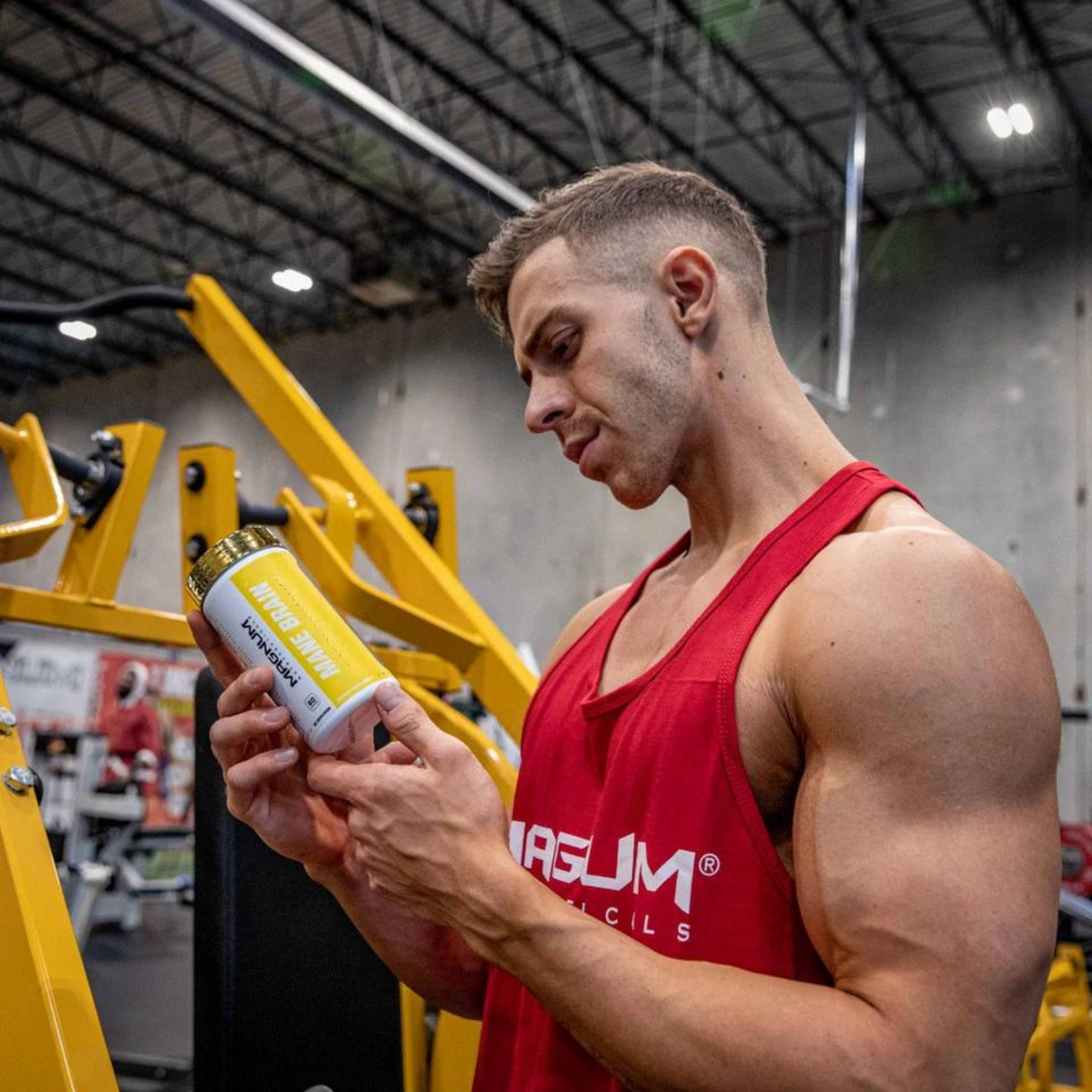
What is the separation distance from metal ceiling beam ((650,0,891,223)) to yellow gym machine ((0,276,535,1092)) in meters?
7.26

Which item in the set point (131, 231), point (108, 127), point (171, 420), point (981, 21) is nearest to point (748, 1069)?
point (981, 21)

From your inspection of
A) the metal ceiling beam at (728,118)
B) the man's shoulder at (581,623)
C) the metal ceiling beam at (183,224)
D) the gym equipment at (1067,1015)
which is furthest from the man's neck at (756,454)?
the metal ceiling beam at (183,224)

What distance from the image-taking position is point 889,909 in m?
0.88

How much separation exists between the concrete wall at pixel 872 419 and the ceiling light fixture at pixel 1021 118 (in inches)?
61.1

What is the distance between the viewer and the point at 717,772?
1006 millimetres

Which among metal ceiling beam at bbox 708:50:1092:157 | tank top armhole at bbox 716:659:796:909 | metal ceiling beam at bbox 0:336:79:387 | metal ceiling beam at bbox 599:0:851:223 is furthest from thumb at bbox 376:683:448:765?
metal ceiling beam at bbox 0:336:79:387

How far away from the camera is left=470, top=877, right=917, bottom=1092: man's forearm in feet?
2.82

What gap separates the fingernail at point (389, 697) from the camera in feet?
3.29

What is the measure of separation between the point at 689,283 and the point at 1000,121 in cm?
977

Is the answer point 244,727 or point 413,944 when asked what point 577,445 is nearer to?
point 244,727

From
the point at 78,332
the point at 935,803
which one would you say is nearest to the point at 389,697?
the point at 935,803

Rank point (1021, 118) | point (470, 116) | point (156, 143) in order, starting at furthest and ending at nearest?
1. point (156, 143)
2. point (470, 116)
3. point (1021, 118)

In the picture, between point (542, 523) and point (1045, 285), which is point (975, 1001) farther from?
point (542, 523)

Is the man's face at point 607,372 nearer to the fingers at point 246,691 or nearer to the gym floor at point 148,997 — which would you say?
the fingers at point 246,691
